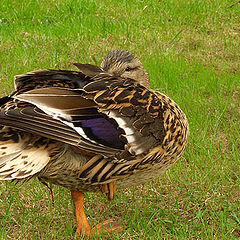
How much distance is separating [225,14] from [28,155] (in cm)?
538

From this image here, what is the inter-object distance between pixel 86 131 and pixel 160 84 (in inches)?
112

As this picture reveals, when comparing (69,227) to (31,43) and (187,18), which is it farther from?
(187,18)

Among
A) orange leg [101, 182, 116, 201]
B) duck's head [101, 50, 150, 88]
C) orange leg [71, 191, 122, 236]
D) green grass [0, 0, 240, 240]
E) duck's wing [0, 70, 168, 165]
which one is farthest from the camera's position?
duck's head [101, 50, 150, 88]

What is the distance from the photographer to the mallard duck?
2.96 m

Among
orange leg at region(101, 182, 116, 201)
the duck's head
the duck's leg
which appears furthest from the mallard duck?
the duck's head

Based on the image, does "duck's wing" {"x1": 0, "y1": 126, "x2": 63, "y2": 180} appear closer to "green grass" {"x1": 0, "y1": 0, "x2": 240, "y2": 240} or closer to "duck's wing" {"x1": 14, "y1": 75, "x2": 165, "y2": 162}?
"duck's wing" {"x1": 14, "y1": 75, "x2": 165, "y2": 162}

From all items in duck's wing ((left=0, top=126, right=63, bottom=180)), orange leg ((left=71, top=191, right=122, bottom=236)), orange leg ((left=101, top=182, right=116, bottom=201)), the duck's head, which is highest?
the duck's head

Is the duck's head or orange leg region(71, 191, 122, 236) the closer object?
orange leg region(71, 191, 122, 236)

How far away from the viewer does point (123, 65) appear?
4219 mm

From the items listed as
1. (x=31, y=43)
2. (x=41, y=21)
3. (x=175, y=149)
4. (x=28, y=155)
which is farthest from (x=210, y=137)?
(x=41, y=21)

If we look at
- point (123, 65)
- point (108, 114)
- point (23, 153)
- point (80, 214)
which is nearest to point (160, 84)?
point (123, 65)

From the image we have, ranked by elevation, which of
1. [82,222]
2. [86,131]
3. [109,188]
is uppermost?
[86,131]

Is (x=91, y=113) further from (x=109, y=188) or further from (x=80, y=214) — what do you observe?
(x=80, y=214)

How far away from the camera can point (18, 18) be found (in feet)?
24.8
